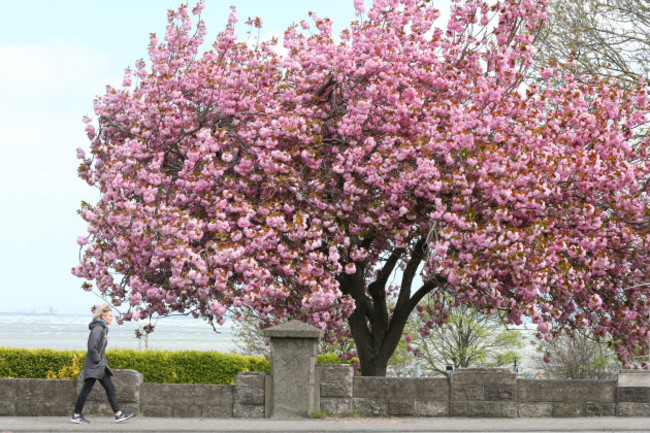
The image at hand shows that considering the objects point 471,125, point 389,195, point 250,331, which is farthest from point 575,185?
point 250,331

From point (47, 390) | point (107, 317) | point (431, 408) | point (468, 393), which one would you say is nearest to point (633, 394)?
point (468, 393)

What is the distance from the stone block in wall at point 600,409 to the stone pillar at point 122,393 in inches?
280

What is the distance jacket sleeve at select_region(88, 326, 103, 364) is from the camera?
423 inches

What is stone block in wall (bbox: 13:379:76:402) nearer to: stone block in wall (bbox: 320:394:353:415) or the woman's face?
the woman's face

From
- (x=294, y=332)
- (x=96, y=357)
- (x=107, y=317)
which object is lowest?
(x=96, y=357)

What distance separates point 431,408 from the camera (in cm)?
1170

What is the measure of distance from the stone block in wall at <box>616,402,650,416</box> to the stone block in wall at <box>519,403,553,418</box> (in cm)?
117

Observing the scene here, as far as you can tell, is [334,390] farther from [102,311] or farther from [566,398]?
[566,398]

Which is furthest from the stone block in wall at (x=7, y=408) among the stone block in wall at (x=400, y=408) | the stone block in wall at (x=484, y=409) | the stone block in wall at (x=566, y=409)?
the stone block in wall at (x=566, y=409)

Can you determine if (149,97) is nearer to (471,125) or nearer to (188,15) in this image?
(188,15)

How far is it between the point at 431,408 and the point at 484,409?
33.0 inches

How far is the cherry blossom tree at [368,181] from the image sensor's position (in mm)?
13141

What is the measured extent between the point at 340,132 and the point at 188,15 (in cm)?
520

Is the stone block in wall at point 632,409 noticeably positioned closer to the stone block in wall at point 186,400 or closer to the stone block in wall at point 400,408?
the stone block in wall at point 400,408
